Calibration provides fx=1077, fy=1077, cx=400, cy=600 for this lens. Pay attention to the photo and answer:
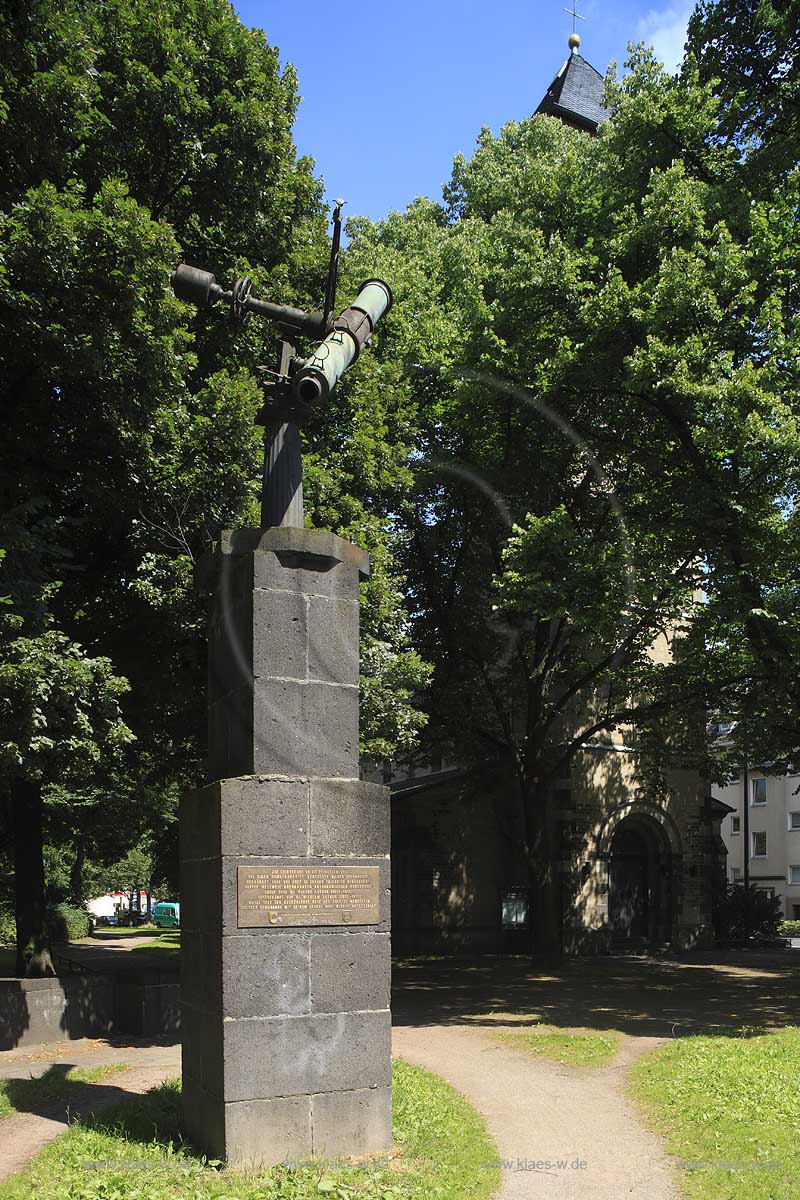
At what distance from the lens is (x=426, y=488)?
74.9 ft

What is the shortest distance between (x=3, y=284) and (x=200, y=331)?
4.76 m

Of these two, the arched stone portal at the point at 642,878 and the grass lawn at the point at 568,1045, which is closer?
the grass lawn at the point at 568,1045

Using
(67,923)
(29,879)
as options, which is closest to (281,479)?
(29,879)

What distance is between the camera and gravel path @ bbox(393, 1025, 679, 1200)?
321 inches

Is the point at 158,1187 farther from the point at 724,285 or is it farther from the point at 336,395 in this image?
the point at 724,285

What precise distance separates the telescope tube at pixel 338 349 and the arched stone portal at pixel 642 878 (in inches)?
1030

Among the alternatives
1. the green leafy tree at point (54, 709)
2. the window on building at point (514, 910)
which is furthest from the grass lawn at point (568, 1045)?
the window on building at point (514, 910)

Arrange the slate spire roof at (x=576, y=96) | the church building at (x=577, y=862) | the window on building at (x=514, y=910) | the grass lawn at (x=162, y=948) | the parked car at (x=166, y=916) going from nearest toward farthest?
1. the grass lawn at (x=162, y=948)
2. the church building at (x=577, y=862)
3. the window on building at (x=514, y=910)
4. the slate spire roof at (x=576, y=96)
5. the parked car at (x=166, y=916)

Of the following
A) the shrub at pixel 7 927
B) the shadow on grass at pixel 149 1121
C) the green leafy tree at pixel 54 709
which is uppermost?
the green leafy tree at pixel 54 709

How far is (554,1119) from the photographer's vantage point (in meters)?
10.3

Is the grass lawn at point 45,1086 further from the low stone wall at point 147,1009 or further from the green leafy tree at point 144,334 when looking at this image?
the green leafy tree at point 144,334

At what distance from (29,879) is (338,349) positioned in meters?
12.2

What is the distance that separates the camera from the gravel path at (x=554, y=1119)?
321 inches

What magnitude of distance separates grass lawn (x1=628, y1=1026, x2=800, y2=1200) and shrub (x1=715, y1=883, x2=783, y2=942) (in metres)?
23.4
